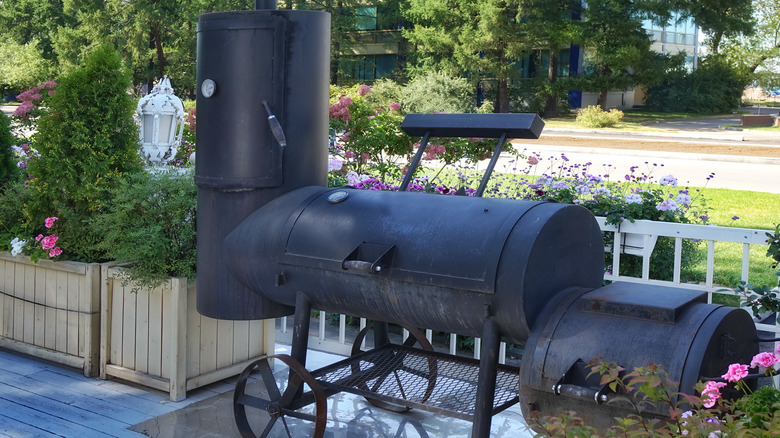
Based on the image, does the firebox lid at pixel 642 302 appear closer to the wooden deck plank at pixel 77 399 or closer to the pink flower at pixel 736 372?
the pink flower at pixel 736 372

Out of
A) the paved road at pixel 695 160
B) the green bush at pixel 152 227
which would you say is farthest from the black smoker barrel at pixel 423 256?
the paved road at pixel 695 160

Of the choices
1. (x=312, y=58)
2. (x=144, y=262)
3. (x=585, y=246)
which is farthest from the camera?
(x=144, y=262)

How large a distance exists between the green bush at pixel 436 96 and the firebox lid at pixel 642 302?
2485 cm

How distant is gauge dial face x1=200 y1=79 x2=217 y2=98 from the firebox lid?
1.87 metres

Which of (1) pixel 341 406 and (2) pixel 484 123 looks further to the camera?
(1) pixel 341 406

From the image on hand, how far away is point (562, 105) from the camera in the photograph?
116 feet

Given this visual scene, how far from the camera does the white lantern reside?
252 inches

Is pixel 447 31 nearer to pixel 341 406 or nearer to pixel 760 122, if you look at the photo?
pixel 760 122

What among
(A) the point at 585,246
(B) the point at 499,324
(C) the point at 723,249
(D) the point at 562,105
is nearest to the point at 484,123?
(A) the point at 585,246

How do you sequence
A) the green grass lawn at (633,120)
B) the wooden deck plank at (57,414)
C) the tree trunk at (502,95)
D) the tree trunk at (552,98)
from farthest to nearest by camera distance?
the tree trunk at (502,95) < the tree trunk at (552,98) < the green grass lawn at (633,120) < the wooden deck plank at (57,414)

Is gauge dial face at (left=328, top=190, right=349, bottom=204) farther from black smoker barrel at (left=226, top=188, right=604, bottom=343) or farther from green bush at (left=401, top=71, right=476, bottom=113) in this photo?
green bush at (left=401, top=71, right=476, bottom=113)

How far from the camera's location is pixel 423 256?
297cm

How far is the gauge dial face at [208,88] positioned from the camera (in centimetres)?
356

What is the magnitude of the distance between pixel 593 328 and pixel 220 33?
81.3 inches
